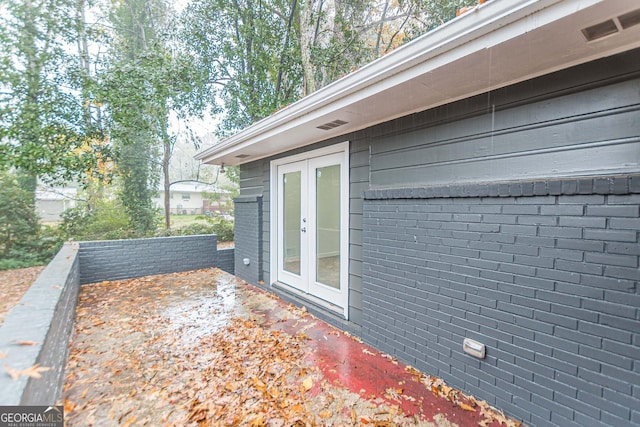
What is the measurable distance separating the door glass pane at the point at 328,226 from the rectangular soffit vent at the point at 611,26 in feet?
7.84

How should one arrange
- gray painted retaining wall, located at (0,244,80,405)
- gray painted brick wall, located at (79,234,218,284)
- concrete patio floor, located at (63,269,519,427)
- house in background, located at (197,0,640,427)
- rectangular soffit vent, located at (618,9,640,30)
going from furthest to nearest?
gray painted brick wall, located at (79,234,218,284), concrete patio floor, located at (63,269,519,427), house in background, located at (197,0,640,427), rectangular soffit vent, located at (618,9,640,30), gray painted retaining wall, located at (0,244,80,405)

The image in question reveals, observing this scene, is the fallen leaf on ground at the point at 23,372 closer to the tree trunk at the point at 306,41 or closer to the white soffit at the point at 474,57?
the white soffit at the point at 474,57

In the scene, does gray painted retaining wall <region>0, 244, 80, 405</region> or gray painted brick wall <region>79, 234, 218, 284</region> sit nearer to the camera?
gray painted retaining wall <region>0, 244, 80, 405</region>

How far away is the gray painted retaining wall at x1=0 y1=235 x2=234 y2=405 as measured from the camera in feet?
4.45

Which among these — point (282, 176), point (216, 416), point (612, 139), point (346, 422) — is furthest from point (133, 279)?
point (612, 139)

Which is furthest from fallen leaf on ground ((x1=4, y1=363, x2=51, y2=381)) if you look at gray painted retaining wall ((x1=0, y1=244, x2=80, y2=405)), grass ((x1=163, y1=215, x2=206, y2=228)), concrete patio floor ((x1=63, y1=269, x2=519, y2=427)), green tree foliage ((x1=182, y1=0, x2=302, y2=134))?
grass ((x1=163, y1=215, x2=206, y2=228))

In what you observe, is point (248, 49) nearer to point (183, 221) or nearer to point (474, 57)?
point (183, 221)

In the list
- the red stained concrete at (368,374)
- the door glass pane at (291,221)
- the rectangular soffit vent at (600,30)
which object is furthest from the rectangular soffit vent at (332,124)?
the red stained concrete at (368,374)

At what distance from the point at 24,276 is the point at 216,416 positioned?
23.9 ft

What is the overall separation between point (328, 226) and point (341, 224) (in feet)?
1.08

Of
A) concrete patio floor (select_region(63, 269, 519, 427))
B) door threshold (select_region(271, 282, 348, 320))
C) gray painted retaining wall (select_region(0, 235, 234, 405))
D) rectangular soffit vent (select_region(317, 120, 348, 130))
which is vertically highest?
rectangular soffit vent (select_region(317, 120, 348, 130))

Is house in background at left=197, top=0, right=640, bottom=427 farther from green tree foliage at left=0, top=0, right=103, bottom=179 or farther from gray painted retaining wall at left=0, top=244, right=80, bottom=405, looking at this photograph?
green tree foliage at left=0, top=0, right=103, bottom=179

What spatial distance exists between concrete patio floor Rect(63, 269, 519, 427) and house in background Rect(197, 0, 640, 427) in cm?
33

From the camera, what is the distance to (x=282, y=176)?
4.63m
